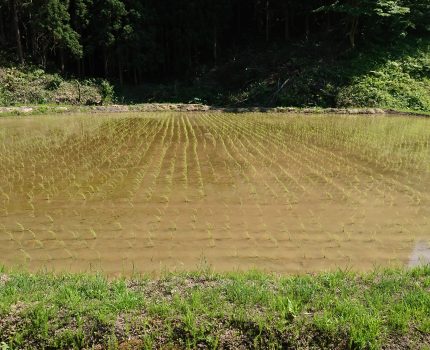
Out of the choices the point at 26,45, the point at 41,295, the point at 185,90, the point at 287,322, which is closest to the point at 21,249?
the point at 41,295

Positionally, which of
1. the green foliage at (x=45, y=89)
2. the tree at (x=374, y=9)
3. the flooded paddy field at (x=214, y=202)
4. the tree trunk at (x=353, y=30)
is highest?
the tree at (x=374, y=9)

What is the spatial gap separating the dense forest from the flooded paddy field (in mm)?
15157

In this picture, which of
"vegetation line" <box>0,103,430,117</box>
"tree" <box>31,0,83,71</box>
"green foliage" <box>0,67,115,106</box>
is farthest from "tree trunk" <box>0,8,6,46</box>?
"vegetation line" <box>0,103,430,117</box>

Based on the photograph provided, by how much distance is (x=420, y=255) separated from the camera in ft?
16.7

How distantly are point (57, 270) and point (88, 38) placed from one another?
28210mm

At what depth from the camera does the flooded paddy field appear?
4.98 meters

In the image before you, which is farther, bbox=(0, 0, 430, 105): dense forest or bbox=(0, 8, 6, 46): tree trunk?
bbox=(0, 8, 6, 46): tree trunk

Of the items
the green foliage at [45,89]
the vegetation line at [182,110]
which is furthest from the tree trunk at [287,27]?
the green foliage at [45,89]

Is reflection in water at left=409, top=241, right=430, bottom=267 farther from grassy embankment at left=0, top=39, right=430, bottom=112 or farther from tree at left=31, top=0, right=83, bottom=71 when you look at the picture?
tree at left=31, top=0, right=83, bottom=71

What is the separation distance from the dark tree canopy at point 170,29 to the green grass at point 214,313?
23165 millimetres

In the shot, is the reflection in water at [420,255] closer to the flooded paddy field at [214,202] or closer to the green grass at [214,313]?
the flooded paddy field at [214,202]

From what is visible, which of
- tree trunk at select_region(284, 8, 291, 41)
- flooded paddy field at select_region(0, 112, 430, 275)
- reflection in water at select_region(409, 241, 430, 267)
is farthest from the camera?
tree trunk at select_region(284, 8, 291, 41)

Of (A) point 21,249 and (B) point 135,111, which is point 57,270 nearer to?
(A) point 21,249

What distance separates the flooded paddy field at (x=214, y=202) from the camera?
16.3 ft
